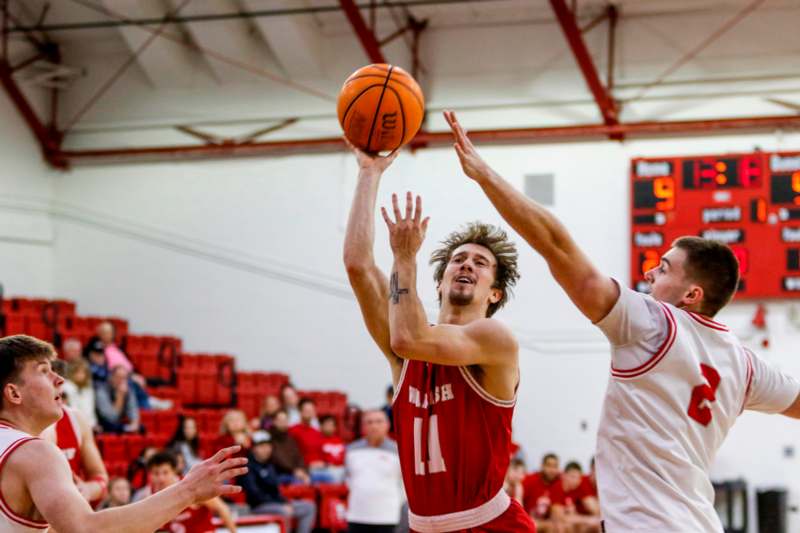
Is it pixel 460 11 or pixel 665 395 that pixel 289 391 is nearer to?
pixel 460 11

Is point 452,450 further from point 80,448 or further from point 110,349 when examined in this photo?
point 110,349

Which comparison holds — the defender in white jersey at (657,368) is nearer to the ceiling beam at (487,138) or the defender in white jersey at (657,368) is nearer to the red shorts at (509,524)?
the red shorts at (509,524)

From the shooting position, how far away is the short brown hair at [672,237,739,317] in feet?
14.4

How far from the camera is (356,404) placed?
17906 mm

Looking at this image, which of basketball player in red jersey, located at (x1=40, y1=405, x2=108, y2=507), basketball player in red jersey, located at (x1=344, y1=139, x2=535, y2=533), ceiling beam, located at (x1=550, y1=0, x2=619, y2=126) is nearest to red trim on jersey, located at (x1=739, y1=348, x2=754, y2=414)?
basketball player in red jersey, located at (x1=344, y1=139, x2=535, y2=533)

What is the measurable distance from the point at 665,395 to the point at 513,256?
1394 mm

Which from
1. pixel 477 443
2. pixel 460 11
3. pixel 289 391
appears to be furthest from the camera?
pixel 460 11

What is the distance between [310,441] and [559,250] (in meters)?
11.5

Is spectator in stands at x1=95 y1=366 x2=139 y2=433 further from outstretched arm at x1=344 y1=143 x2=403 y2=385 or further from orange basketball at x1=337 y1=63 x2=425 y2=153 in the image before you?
outstretched arm at x1=344 y1=143 x2=403 y2=385

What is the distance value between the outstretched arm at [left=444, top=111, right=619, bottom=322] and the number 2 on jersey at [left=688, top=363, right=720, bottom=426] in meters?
0.52

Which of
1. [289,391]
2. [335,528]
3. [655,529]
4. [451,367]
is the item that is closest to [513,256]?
[451,367]

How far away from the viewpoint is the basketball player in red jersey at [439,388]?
465 cm

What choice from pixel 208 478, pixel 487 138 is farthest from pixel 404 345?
pixel 487 138

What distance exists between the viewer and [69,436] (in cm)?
670
